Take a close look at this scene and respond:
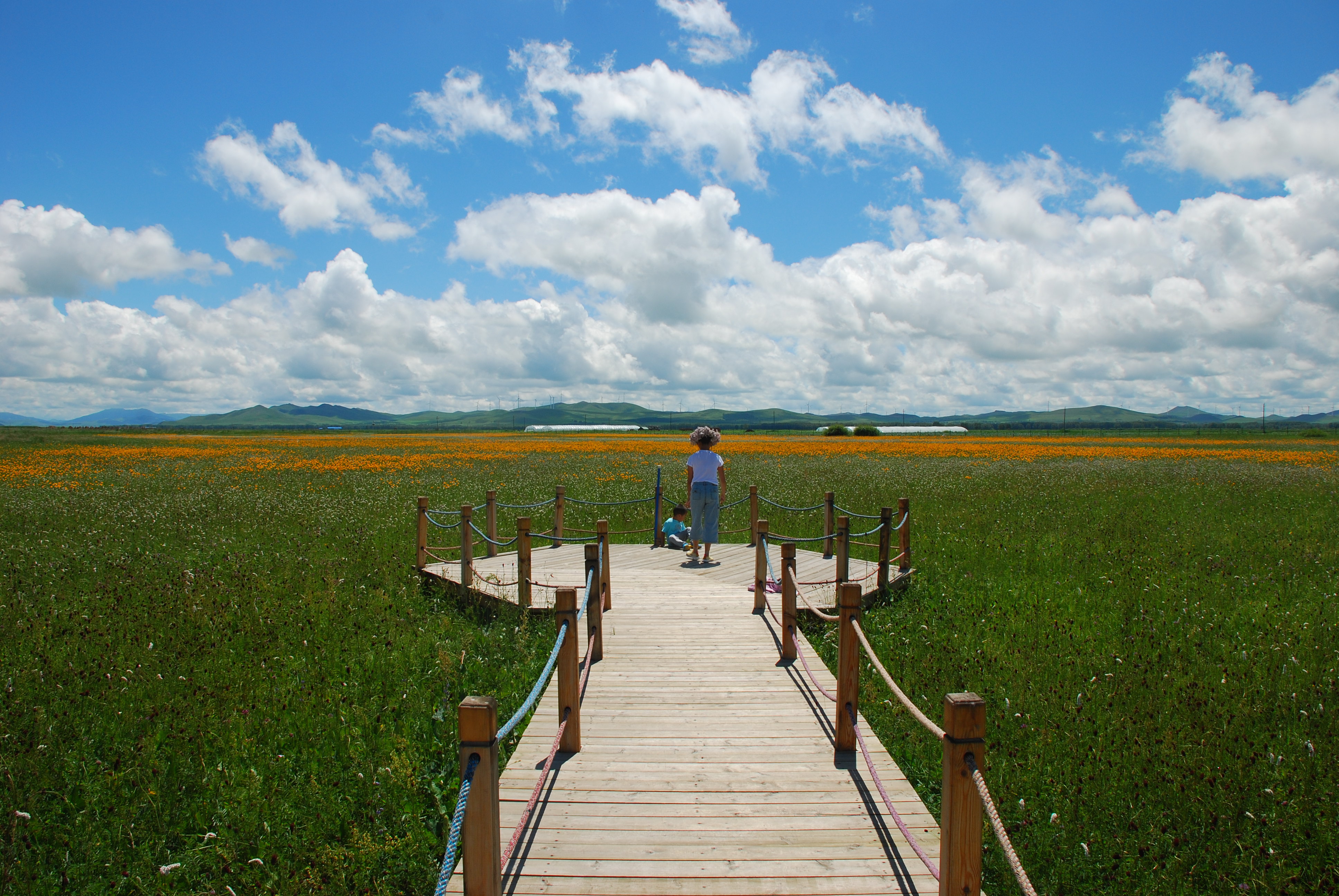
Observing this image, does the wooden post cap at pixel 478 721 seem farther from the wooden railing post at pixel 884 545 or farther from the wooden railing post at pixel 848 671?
the wooden railing post at pixel 884 545

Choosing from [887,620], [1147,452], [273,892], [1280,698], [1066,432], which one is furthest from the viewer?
[1066,432]

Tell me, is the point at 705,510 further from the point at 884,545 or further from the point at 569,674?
the point at 569,674

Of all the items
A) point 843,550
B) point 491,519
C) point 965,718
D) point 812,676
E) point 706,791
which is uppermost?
point 965,718

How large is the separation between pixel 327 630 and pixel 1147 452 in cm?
5370

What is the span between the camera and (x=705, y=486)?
10.2 m

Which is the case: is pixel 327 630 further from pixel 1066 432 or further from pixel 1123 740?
pixel 1066 432

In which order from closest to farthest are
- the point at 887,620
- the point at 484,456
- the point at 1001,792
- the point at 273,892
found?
the point at 273,892 → the point at 1001,792 → the point at 887,620 → the point at 484,456

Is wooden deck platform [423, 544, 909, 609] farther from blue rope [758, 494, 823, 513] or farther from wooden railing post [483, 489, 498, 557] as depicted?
blue rope [758, 494, 823, 513]

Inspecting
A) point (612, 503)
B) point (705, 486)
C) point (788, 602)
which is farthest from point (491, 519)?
point (788, 602)

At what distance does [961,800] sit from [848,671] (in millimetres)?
1928

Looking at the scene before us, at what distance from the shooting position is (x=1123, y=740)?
555cm

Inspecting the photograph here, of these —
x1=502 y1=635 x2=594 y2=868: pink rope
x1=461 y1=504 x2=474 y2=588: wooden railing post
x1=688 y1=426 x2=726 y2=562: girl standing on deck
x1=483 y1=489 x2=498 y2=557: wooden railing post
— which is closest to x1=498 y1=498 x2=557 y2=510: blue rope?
x1=483 y1=489 x2=498 y2=557: wooden railing post

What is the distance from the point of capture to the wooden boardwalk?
11.5 feet

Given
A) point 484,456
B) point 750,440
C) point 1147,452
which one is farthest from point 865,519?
point 750,440
